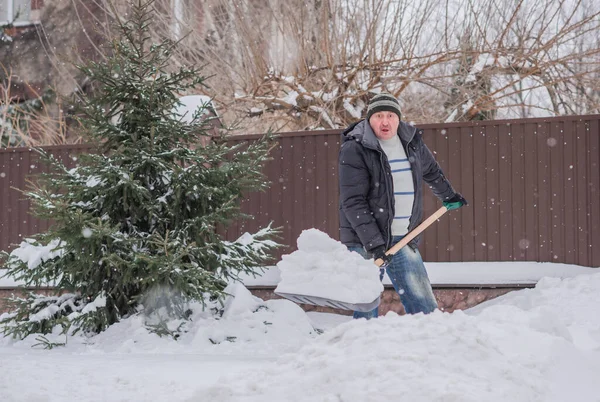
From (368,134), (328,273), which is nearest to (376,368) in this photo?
(328,273)

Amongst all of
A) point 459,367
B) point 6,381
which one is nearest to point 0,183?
point 6,381

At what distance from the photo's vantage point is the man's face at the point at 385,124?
4824mm

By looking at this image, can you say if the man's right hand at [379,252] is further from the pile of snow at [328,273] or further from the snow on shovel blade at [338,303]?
the snow on shovel blade at [338,303]

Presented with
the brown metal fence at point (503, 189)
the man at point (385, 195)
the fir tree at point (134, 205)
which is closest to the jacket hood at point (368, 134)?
the man at point (385, 195)

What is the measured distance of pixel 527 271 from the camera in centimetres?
742

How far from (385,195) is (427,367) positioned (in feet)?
5.36

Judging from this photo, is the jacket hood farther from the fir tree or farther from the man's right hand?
the fir tree

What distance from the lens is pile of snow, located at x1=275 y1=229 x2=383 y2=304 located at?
443 centimetres

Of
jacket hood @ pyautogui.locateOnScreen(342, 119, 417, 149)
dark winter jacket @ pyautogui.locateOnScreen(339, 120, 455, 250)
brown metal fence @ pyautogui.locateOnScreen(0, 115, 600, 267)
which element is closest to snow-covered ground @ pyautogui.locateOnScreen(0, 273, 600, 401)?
dark winter jacket @ pyautogui.locateOnScreen(339, 120, 455, 250)

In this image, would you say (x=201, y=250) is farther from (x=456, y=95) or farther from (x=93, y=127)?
(x=456, y=95)

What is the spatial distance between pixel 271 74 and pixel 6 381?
7.04 metres

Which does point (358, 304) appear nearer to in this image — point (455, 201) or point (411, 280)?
point (411, 280)

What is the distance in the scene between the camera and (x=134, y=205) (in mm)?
6180

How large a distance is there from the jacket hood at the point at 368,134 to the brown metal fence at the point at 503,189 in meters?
2.98
